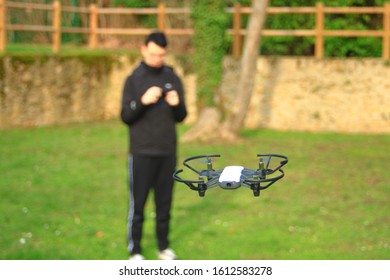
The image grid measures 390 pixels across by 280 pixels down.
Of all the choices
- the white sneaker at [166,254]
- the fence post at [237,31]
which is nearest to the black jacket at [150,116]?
the white sneaker at [166,254]

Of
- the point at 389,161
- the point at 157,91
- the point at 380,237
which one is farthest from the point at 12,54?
the point at 157,91

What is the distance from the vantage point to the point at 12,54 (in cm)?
1730

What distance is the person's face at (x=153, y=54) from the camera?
21.4 ft

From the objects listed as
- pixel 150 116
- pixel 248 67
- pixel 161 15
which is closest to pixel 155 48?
pixel 150 116

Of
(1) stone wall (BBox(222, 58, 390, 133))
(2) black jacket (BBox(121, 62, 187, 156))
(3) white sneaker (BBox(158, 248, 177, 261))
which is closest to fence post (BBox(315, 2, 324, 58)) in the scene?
(1) stone wall (BBox(222, 58, 390, 133))

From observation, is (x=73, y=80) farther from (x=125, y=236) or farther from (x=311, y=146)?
(x=125, y=236)

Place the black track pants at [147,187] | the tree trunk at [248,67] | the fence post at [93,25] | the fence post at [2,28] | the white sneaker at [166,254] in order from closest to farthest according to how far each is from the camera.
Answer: the black track pants at [147,187]
the white sneaker at [166,254]
the tree trunk at [248,67]
the fence post at [2,28]
the fence post at [93,25]

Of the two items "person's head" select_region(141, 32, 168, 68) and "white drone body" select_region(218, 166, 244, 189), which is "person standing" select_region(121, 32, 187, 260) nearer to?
"person's head" select_region(141, 32, 168, 68)

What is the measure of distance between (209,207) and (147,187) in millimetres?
3392

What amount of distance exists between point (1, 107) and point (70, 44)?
7062mm

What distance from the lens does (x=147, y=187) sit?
692cm

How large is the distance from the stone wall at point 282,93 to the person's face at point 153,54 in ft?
35.8

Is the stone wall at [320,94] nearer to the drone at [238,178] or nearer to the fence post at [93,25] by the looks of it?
the fence post at [93,25]

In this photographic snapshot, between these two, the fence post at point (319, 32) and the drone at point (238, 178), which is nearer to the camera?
the drone at point (238, 178)
